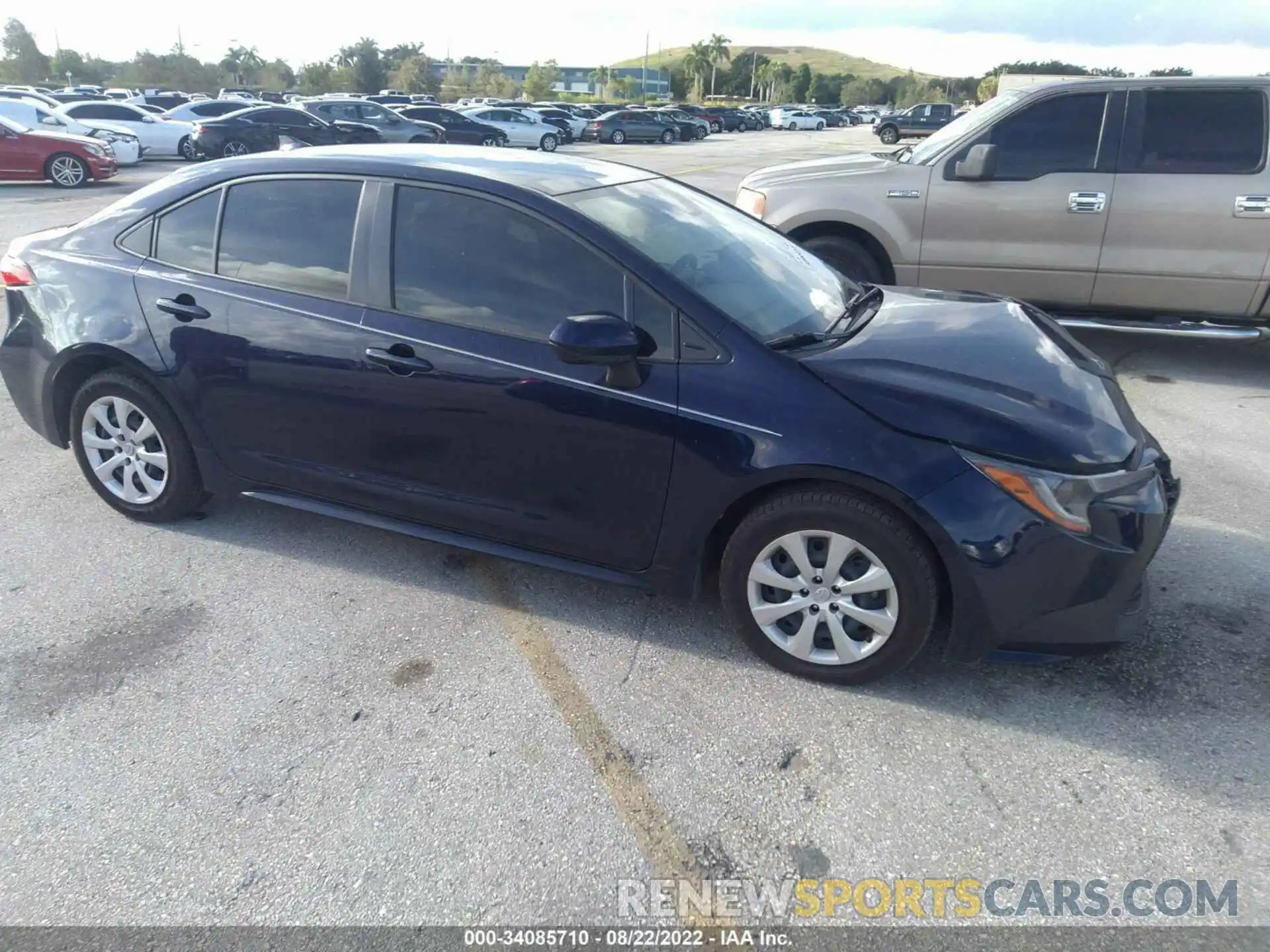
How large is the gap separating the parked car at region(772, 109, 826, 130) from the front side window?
60277mm

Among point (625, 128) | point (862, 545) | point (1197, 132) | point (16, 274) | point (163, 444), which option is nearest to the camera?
point (862, 545)

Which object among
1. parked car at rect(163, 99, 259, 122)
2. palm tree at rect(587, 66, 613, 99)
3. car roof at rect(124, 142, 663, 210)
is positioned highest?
palm tree at rect(587, 66, 613, 99)

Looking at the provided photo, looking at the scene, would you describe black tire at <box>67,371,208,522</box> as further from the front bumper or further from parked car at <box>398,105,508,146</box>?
parked car at <box>398,105,508,146</box>

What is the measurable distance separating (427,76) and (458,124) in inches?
1720

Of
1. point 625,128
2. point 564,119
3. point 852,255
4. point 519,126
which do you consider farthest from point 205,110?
point 852,255

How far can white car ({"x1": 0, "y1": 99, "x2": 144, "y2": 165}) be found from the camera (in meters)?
19.5

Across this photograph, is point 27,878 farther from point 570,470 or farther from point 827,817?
point 827,817

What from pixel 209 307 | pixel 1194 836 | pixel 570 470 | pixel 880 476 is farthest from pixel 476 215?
pixel 1194 836

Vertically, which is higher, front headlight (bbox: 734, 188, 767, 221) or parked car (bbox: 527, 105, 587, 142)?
parked car (bbox: 527, 105, 587, 142)

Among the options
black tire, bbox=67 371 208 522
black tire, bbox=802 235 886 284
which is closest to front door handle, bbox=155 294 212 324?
black tire, bbox=67 371 208 522

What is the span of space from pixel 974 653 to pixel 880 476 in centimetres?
66

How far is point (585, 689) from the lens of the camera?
10.2 feet

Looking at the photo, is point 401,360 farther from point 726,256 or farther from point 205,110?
point 205,110

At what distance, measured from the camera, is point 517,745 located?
285cm
